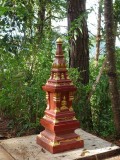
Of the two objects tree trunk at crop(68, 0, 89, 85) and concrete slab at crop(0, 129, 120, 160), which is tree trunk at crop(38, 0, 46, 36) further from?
concrete slab at crop(0, 129, 120, 160)

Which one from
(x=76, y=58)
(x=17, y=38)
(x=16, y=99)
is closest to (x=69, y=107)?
(x=16, y=99)

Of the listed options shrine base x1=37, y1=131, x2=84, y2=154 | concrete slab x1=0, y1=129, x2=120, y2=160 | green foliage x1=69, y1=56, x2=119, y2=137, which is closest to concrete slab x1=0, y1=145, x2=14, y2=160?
concrete slab x1=0, y1=129, x2=120, y2=160

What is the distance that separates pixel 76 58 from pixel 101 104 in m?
1.31

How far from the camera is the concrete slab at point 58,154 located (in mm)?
4156

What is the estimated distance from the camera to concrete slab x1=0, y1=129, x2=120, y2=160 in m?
4.16

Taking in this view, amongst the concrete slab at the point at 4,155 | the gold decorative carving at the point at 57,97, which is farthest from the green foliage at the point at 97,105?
the concrete slab at the point at 4,155

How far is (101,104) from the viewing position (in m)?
6.02

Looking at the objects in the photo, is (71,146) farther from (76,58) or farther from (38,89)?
(76,58)

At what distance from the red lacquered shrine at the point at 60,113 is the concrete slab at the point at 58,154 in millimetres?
133

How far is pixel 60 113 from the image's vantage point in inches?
173

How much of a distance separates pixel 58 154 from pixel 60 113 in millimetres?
622

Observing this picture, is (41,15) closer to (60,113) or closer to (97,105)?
(97,105)

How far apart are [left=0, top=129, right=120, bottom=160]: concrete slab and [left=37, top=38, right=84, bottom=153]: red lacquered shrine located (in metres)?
0.13

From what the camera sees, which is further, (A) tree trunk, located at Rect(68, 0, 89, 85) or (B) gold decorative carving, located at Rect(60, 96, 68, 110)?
(A) tree trunk, located at Rect(68, 0, 89, 85)
